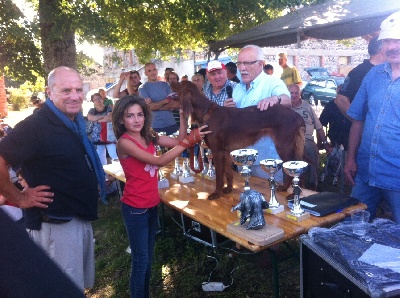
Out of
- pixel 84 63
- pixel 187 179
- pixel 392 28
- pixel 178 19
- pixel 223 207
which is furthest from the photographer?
pixel 84 63

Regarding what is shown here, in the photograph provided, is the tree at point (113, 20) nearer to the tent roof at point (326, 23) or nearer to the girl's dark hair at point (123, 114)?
the tent roof at point (326, 23)

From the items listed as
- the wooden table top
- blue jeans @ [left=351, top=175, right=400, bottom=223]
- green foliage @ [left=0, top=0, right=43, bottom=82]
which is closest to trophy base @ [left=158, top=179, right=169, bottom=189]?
the wooden table top

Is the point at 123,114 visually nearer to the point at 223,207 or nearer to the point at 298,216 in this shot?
the point at 223,207

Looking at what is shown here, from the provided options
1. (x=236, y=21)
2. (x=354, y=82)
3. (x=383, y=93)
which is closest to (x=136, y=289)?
(x=383, y=93)

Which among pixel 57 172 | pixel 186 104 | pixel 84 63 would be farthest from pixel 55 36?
pixel 57 172

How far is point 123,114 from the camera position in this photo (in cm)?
267

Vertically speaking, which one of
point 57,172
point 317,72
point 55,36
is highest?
point 55,36

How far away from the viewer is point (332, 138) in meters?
5.33

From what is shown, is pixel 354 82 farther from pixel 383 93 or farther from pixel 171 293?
pixel 171 293

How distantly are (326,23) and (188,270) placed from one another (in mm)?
4547

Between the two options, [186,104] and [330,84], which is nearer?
[186,104]

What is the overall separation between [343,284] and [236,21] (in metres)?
7.59

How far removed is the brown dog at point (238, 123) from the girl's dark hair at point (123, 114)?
374 mm

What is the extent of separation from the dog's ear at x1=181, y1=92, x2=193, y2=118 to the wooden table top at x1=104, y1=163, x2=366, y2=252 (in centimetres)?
77
